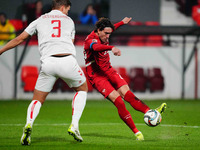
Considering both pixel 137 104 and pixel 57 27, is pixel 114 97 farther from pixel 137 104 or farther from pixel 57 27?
pixel 57 27

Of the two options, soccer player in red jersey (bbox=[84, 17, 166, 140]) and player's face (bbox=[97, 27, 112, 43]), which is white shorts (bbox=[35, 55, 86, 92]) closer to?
soccer player in red jersey (bbox=[84, 17, 166, 140])

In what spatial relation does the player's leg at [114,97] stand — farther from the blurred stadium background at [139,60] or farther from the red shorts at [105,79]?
the blurred stadium background at [139,60]

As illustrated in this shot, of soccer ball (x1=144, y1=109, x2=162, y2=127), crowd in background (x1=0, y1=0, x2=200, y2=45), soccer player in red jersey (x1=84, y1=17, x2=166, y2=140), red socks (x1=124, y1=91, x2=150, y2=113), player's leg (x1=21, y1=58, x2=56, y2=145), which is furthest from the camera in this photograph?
crowd in background (x1=0, y1=0, x2=200, y2=45)

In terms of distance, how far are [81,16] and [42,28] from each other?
11.0 m

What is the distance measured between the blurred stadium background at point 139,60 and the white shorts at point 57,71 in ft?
32.3

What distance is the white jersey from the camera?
640 centimetres

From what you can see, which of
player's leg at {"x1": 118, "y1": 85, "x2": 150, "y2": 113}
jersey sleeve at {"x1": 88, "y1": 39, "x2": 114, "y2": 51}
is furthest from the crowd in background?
jersey sleeve at {"x1": 88, "y1": 39, "x2": 114, "y2": 51}

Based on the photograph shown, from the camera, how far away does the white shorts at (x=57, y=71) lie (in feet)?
20.7

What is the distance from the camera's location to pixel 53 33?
21.1ft

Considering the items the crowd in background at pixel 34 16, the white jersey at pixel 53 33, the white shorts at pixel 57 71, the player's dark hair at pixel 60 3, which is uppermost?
the player's dark hair at pixel 60 3

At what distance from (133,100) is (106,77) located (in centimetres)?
63

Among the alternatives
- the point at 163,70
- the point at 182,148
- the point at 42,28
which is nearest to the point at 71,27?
the point at 42,28

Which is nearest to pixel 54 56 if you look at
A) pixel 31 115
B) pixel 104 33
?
pixel 31 115

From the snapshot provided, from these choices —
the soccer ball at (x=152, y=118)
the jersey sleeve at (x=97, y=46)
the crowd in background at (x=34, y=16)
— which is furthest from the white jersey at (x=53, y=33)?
the crowd in background at (x=34, y=16)
